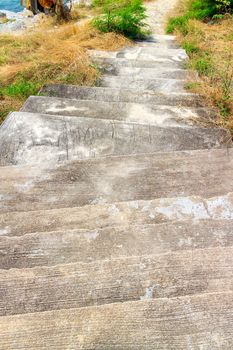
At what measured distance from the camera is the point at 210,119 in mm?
3641

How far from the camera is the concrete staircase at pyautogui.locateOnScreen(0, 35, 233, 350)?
141 cm

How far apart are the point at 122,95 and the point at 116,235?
2.76 meters

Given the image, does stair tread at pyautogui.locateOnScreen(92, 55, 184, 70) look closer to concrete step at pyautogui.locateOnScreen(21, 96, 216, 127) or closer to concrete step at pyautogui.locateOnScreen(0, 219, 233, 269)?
concrete step at pyautogui.locateOnScreen(21, 96, 216, 127)

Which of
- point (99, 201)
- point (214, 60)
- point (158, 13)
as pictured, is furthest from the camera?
point (158, 13)

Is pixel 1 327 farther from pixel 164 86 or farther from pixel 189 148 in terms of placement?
pixel 164 86

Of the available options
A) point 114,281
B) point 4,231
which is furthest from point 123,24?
point 114,281

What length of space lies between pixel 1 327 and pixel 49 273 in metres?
0.36

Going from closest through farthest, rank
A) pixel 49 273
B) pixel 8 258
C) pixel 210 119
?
pixel 49 273 < pixel 8 258 < pixel 210 119

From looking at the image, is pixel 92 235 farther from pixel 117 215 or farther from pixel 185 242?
pixel 185 242

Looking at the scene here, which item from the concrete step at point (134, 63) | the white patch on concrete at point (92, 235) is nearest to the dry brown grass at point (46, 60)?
the concrete step at point (134, 63)

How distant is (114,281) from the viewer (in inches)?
66.2

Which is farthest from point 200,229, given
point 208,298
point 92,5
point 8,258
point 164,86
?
point 92,5

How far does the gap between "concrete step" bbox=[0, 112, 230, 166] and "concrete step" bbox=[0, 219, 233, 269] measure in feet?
3.79

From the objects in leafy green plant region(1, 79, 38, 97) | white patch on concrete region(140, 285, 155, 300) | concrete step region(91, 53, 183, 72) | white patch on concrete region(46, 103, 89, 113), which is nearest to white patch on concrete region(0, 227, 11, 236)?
white patch on concrete region(140, 285, 155, 300)
